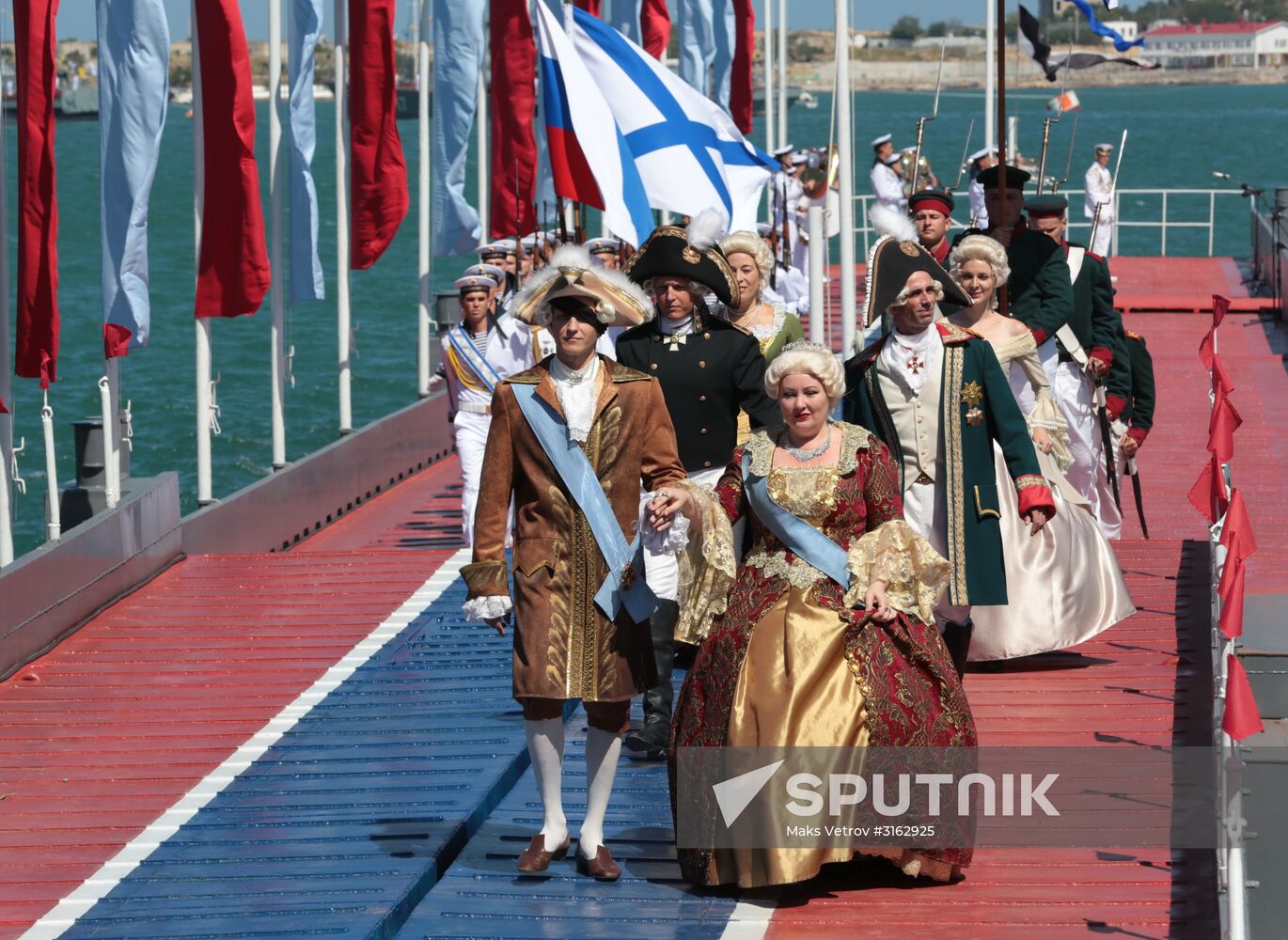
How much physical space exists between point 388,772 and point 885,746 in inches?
93.3

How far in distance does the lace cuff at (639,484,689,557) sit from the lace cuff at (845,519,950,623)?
531 millimetres

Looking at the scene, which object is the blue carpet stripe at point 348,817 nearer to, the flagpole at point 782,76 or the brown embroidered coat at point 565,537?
the brown embroidered coat at point 565,537

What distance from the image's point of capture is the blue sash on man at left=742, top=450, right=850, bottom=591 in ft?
24.0

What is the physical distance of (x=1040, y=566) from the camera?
10.1 metres

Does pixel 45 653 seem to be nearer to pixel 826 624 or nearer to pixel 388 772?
pixel 388 772

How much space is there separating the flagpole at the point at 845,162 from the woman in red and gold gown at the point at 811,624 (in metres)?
8.22

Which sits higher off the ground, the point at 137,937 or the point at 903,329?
the point at 903,329

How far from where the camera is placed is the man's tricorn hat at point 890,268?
344 inches

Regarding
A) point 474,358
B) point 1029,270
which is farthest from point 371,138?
point 1029,270

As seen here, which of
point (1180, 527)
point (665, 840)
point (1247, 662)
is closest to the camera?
point (665, 840)

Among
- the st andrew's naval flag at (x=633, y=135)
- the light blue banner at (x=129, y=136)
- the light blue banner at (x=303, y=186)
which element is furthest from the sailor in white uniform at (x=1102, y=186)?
the light blue banner at (x=129, y=136)

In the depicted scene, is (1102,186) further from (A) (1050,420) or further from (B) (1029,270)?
(A) (1050,420)

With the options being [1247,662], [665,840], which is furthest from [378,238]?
→ [665,840]

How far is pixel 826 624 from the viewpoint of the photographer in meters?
7.25
